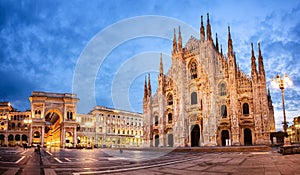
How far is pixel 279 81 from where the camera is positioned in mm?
19078

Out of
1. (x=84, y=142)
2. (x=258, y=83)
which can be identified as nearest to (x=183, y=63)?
(x=258, y=83)

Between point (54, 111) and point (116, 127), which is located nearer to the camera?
point (54, 111)

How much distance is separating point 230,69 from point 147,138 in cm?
2294

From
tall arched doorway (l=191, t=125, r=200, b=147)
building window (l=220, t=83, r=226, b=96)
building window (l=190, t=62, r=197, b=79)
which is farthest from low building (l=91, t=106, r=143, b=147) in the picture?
building window (l=220, t=83, r=226, b=96)

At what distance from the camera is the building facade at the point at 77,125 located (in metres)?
67.2

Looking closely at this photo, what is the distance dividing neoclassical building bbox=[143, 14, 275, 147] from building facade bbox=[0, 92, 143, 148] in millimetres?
26243

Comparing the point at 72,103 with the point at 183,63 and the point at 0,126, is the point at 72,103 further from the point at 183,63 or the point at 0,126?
the point at 0,126

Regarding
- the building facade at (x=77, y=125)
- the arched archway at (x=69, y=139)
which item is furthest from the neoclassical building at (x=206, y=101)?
the arched archway at (x=69, y=139)

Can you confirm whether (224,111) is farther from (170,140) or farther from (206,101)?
(170,140)

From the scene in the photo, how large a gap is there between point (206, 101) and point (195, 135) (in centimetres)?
748

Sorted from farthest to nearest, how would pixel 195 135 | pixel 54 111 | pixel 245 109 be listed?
pixel 54 111 → pixel 195 135 → pixel 245 109

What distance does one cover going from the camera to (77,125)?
85.0m

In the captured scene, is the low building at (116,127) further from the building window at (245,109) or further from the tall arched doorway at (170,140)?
the building window at (245,109)

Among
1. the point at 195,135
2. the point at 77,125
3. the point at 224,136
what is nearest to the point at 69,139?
the point at 77,125
